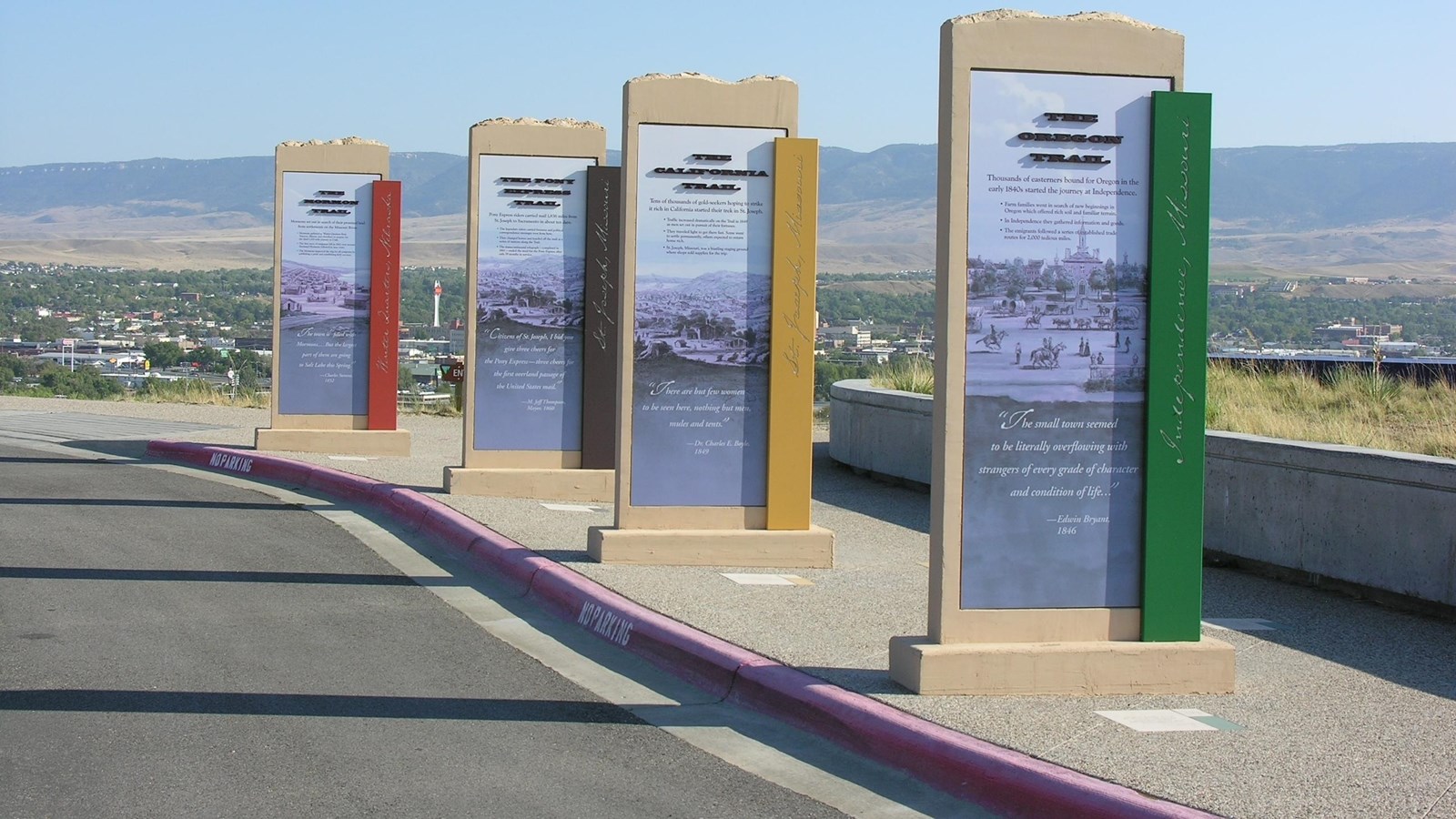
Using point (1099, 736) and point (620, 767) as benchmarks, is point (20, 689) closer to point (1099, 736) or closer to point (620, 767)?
point (620, 767)

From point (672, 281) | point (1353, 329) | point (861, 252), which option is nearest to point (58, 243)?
point (861, 252)

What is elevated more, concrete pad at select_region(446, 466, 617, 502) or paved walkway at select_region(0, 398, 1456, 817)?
concrete pad at select_region(446, 466, 617, 502)

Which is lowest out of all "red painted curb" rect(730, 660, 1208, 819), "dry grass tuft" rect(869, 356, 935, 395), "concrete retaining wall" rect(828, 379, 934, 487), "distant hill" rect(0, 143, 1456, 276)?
"red painted curb" rect(730, 660, 1208, 819)

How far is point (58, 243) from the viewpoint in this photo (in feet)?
499

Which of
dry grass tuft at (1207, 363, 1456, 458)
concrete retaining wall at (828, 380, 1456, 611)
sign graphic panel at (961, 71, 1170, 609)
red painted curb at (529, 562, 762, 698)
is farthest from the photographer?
dry grass tuft at (1207, 363, 1456, 458)

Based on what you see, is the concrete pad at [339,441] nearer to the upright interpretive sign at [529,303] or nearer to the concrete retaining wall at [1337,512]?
the upright interpretive sign at [529,303]

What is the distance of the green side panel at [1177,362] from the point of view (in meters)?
7.32

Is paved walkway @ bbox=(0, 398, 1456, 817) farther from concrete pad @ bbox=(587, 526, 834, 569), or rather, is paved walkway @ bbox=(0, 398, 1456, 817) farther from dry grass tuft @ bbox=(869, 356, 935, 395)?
dry grass tuft @ bbox=(869, 356, 935, 395)

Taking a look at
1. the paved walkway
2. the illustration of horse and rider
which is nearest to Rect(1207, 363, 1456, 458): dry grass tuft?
the paved walkway

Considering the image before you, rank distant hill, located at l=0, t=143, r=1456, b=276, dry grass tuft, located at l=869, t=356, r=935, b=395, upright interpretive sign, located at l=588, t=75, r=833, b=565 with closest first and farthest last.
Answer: upright interpretive sign, located at l=588, t=75, r=833, b=565
dry grass tuft, located at l=869, t=356, r=935, b=395
distant hill, located at l=0, t=143, r=1456, b=276

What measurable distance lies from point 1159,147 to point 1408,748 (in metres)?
2.83

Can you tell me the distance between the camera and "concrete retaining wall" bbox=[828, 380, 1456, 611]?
9.74 m

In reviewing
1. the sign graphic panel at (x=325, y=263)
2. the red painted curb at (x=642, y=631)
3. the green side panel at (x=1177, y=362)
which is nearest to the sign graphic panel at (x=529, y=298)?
the sign graphic panel at (x=325, y=263)

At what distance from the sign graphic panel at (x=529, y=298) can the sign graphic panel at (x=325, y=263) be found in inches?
171
